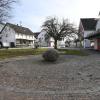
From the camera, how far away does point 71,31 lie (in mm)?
43625

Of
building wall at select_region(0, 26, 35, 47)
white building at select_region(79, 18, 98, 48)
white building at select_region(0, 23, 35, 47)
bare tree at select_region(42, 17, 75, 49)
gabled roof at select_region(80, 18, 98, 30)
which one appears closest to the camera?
bare tree at select_region(42, 17, 75, 49)

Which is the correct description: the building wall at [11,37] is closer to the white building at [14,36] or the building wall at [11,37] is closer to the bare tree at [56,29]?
the white building at [14,36]

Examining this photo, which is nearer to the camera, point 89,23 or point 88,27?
point 88,27

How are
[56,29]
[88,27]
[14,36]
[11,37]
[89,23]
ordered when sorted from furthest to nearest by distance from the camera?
[11,37], [14,36], [89,23], [88,27], [56,29]

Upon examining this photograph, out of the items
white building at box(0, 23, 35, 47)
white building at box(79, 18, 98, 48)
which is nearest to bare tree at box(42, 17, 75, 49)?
white building at box(79, 18, 98, 48)

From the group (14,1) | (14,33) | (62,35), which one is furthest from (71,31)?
(14,33)

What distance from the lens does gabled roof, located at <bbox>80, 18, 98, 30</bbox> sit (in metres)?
58.2

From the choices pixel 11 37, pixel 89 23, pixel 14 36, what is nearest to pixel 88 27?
pixel 89 23

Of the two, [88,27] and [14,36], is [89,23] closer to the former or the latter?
[88,27]

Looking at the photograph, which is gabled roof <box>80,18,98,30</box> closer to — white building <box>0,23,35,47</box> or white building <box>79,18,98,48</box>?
white building <box>79,18,98,48</box>

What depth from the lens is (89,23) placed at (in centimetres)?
6012

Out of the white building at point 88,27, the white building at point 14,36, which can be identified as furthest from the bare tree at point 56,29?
the white building at point 14,36

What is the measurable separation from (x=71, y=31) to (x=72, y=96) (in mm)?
37716

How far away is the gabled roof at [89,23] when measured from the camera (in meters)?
58.2
